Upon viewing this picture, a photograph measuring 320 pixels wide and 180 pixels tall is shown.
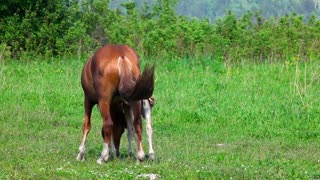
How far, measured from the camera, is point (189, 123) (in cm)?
1425

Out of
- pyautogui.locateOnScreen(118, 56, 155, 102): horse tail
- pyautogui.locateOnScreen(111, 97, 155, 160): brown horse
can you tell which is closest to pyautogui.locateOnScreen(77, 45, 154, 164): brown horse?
pyautogui.locateOnScreen(118, 56, 155, 102): horse tail

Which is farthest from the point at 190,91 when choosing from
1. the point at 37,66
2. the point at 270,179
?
the point at 270,179

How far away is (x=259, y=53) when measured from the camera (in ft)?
79.9

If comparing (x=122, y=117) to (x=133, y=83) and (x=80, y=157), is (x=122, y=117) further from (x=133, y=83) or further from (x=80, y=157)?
(x=133, y=83)

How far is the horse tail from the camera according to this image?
31.2 ft

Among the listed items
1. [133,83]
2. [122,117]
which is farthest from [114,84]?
[122,117]

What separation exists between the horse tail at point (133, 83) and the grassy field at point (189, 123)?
89cm

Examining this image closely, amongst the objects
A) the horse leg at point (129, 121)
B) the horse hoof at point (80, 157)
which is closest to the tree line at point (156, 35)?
the horse leg at point (129, 121)

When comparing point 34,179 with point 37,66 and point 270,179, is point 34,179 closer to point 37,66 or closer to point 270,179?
point 270,179

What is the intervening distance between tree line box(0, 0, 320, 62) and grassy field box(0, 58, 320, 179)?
2884 mm

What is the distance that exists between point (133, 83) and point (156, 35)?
13570mm

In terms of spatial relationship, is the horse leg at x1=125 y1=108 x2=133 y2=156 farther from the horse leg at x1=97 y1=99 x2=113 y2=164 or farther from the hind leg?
the horse leg at x1=97 y1=99 x2=113 y2=164

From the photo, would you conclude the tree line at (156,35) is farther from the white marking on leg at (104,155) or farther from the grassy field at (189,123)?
the white marking on leg at (104,155)

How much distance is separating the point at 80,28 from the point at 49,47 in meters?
1.18
